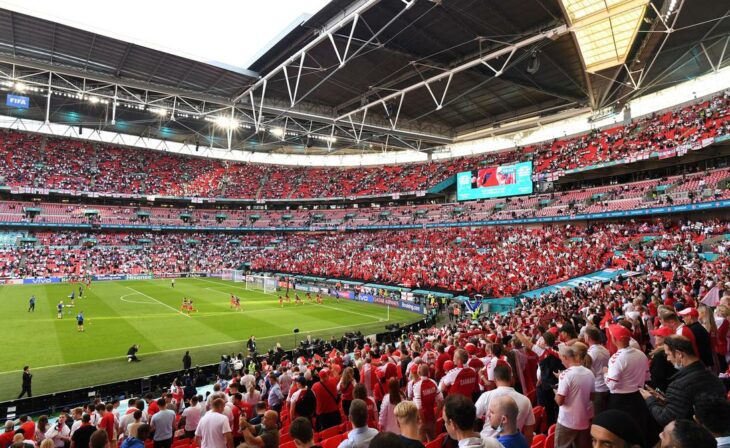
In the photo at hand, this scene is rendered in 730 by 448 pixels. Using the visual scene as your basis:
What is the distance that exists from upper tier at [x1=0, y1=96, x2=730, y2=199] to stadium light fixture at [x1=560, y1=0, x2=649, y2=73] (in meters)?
9.96

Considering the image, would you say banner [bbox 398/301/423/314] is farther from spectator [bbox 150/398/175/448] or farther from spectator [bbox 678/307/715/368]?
spectator [bbox 678/307/715/368]

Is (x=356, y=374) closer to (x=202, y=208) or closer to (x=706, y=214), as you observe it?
(x=706, y=214)

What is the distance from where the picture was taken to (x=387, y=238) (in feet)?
177

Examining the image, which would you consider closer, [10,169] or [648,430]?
[648,430]

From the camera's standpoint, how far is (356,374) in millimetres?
9266

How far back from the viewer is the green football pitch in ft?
54.5

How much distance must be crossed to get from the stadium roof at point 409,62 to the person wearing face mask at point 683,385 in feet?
74.5

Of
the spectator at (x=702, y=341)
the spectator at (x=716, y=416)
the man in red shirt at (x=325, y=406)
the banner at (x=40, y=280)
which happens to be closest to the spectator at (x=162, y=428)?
the man in red shirt at (x=325, y=406)

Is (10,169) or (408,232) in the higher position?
(10,169)

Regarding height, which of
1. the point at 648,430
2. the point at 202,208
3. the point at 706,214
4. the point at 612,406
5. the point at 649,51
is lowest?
the point at 648,430

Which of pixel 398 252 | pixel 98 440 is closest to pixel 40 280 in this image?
pixel 398 252

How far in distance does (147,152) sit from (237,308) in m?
49.6

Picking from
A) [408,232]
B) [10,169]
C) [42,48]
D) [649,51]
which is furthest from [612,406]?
[10,169]

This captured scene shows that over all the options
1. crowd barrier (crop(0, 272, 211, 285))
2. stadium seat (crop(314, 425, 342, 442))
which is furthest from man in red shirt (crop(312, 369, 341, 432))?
crowd barrier (crop(0, 272, 211, 285))
